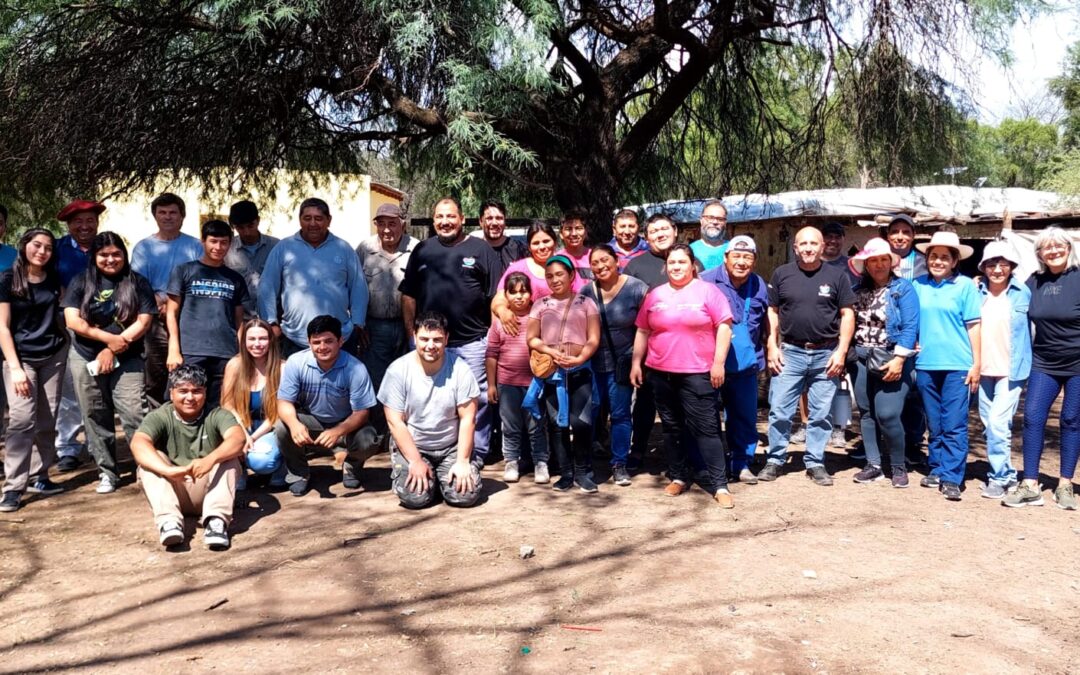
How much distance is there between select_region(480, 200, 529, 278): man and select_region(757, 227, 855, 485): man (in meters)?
1.85

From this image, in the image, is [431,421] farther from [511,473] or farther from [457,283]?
[457,283]

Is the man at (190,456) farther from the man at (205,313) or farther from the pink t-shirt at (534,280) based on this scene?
→ the pink t-shirt at (534,280)

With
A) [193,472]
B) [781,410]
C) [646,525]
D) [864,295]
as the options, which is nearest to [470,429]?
[646,525]

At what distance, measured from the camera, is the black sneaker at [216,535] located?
4750mm

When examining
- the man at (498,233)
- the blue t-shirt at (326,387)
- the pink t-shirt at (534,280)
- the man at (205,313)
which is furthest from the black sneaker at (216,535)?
the man at (498,233)

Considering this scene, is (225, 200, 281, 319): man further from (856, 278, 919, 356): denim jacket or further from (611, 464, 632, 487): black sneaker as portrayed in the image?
(856, 278, 919, 356): denim jacket

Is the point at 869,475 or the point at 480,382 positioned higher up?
the point at 480,382

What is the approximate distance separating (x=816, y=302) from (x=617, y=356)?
4.57 ft

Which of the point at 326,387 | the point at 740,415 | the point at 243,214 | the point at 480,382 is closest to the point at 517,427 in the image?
the point at 480,382

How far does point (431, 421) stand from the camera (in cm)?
559

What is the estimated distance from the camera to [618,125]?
9516 mm

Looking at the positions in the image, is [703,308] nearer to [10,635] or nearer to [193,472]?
[193,472]

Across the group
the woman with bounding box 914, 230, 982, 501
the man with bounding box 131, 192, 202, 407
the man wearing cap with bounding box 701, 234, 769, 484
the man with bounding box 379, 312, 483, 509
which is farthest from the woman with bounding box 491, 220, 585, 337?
the woman with bounding box 914, 230, 982, 501

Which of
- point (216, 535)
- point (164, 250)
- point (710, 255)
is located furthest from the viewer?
point (710, 255)
